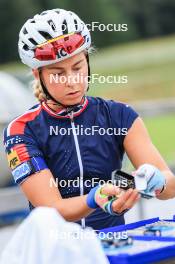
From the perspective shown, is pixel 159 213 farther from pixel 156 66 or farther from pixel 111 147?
pixel 156 66

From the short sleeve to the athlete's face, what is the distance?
0.28 m

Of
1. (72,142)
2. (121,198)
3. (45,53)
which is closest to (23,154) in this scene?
(72,142)

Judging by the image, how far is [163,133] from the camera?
998 inches

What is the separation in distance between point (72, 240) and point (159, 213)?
742 centimetres

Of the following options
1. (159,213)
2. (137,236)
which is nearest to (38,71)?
(137,236)

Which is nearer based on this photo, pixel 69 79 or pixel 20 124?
pixel 69 79

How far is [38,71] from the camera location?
5.33 m

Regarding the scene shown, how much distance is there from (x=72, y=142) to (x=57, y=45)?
0.55m

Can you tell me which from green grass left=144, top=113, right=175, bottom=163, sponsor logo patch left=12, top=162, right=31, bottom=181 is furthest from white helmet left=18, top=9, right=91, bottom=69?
green grass left=144, top=113, right=175, bottom=163

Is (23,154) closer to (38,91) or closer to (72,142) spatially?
(72,142)

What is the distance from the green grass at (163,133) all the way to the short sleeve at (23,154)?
1421 centimetres

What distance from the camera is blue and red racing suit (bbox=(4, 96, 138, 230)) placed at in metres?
5.19

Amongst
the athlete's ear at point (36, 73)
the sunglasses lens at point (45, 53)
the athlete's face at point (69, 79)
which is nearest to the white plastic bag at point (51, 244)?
the athlete's face at point (69, 79)

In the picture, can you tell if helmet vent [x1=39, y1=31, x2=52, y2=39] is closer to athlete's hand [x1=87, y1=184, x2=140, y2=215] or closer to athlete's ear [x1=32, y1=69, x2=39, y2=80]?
athlete's ear [x1=32, y1=69, x2=39, y2=80]
